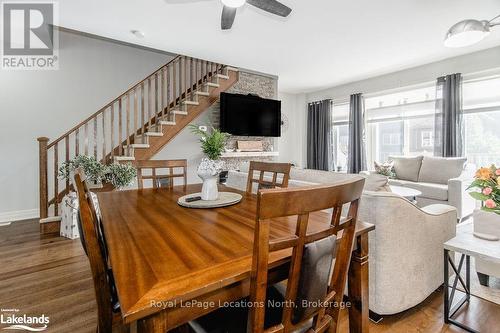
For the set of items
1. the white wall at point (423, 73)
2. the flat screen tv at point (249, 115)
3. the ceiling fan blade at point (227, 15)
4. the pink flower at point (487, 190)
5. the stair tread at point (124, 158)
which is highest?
the white wall at point (423, 73)

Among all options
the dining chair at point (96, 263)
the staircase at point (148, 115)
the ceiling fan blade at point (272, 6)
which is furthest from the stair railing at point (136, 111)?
the dining chair at point (96, 263)

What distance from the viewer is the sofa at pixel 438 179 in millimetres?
3622

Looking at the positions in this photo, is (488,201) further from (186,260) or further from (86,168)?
(86,168)

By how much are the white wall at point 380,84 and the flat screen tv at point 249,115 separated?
1.60 metres

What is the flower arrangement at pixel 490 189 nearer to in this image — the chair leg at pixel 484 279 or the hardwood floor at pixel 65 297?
the hardwood floor at pixel 65 297

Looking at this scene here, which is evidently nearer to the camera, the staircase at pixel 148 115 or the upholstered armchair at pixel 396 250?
the upholstered armchair at pixel 396 250

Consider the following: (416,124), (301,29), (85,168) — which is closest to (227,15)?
(301,29)

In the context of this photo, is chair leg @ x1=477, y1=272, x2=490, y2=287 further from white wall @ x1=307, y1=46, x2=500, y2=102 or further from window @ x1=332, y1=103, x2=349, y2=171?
window @ x1=332, y1=103, x2=349, y2=171

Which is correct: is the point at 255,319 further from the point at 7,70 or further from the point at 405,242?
the point at 7,70

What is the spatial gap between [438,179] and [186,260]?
4748mm

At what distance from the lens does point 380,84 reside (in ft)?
18.2

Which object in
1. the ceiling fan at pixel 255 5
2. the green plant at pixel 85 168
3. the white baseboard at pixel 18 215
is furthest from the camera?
the white baseboard at pixel 18 215

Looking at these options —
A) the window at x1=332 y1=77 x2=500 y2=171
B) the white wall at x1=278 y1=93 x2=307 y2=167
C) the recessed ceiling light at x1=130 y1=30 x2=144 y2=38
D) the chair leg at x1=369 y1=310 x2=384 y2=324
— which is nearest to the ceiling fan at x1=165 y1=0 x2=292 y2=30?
the recessed ceiling light at x1=130 y1=30 x2=144 y2=38

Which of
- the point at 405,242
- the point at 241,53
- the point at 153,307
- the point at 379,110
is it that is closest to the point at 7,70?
the point at 241,53
